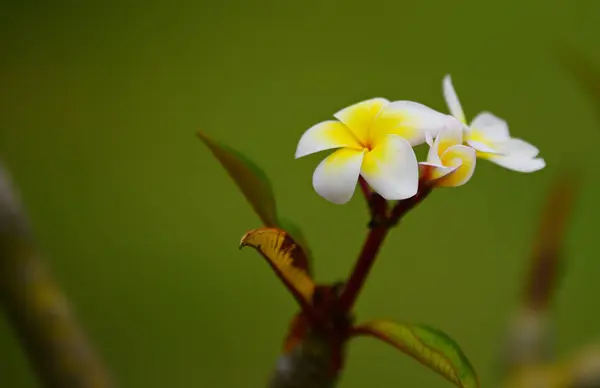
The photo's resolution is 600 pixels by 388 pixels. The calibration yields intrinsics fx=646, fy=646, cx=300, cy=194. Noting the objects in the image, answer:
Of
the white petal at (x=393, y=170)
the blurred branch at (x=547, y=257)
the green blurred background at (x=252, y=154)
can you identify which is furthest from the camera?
the green blurred background at (x=252, y=154)

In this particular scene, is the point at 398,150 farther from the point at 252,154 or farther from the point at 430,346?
the point at 252,154

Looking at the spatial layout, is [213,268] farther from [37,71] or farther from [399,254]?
[37,71]

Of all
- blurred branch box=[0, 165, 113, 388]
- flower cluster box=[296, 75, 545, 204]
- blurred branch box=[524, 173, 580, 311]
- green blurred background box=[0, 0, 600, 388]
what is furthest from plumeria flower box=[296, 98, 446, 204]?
green blurred background box=[0, 0, 600, 388]

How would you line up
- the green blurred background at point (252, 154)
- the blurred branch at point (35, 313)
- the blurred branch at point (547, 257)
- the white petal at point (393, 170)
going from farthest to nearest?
the green blurred background at point (252, 154) → the blurred branch at point (547, 257) → the blurred branch at point (35, 313) → the white petal at point (393, 170)

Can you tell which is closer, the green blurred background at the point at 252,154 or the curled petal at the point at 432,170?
the curled petal at the point at 432,170

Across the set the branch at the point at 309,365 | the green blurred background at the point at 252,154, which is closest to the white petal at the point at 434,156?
the branch at the point at 309,365

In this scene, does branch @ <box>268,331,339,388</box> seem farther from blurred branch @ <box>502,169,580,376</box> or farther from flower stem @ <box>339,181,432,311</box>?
blurred branch @ <box>502,169,580,376</box>

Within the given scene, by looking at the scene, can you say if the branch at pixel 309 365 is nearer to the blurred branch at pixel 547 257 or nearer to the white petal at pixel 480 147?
the white petal at pixel 480 147

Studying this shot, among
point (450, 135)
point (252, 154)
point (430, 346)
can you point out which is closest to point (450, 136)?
point (450, 135)
